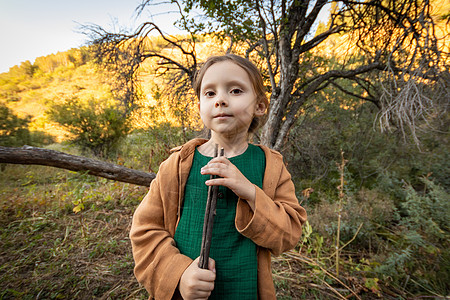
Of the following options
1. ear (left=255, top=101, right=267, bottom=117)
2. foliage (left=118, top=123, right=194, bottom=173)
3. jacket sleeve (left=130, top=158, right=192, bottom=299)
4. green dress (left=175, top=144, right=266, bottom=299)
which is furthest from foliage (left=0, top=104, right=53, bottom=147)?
ear (left=255, top=101, right=267, bottom=117)

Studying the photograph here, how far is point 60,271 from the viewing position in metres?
2.14

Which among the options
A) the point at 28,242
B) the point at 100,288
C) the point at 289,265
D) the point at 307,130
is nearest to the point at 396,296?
the point at 289,265

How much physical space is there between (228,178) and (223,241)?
0.35m

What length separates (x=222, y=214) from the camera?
2.64ft

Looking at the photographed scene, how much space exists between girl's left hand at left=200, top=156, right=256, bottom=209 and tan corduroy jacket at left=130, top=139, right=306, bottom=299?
1.7 inches

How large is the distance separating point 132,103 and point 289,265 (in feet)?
15.9

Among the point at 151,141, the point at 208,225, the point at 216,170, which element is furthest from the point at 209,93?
the point at 151,141

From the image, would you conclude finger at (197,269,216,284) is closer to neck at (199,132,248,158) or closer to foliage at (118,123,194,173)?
neck at (199,132,248,158)

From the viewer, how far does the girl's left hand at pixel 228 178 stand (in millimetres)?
646

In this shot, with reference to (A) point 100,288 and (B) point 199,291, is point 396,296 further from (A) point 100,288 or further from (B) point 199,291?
(A) point 100,288

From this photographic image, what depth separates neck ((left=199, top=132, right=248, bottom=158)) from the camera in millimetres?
871

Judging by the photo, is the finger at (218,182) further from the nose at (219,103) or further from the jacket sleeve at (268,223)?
the nose at (219,103)

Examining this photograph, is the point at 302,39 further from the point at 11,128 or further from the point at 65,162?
the point at 11,128

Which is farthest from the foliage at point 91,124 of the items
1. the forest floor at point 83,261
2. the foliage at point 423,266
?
the foliage at point 423,266
